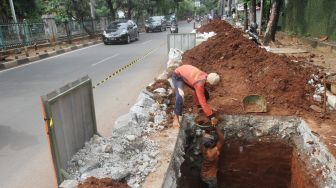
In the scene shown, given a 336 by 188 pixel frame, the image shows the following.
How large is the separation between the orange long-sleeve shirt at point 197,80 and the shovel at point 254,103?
1.61m

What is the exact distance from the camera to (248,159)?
668cm

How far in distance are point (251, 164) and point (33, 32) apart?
662 inches

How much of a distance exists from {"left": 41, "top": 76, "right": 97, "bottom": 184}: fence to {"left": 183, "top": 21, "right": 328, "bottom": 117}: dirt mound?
2.56 m

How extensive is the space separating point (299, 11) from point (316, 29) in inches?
134

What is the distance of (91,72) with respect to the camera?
1112cm

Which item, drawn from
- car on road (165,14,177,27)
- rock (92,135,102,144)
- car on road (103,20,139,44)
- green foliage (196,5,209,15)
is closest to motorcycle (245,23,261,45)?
rock (92,135,102,144)

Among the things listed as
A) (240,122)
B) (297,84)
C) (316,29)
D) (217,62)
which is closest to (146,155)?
(240,122)

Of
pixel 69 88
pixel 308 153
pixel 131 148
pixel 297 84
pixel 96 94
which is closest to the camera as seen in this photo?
pixel 69 88

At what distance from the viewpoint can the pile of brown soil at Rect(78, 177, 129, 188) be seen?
11.5 feet

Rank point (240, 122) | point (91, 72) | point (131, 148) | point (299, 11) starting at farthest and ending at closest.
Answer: point (299, 11), point (91, 72), point (240, 122), point (131, 148)

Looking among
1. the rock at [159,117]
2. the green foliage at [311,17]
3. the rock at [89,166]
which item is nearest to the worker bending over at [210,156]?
the rock at [159,117]

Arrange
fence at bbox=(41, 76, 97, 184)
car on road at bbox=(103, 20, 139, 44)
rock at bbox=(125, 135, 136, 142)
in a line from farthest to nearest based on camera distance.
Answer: car on road at bbox=(103, 20, 139, 44) < rock at bbox=(125, 135, 136, 142) < fence at bbox=(41, 76, 97, 184)

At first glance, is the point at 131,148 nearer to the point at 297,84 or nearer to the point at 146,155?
the point at 146,155

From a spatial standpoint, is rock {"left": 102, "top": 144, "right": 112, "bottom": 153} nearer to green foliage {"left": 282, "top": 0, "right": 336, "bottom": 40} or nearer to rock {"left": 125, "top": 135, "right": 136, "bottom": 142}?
rock {"left": 125, "top": 135, "right": 136, "bottom": 142}
